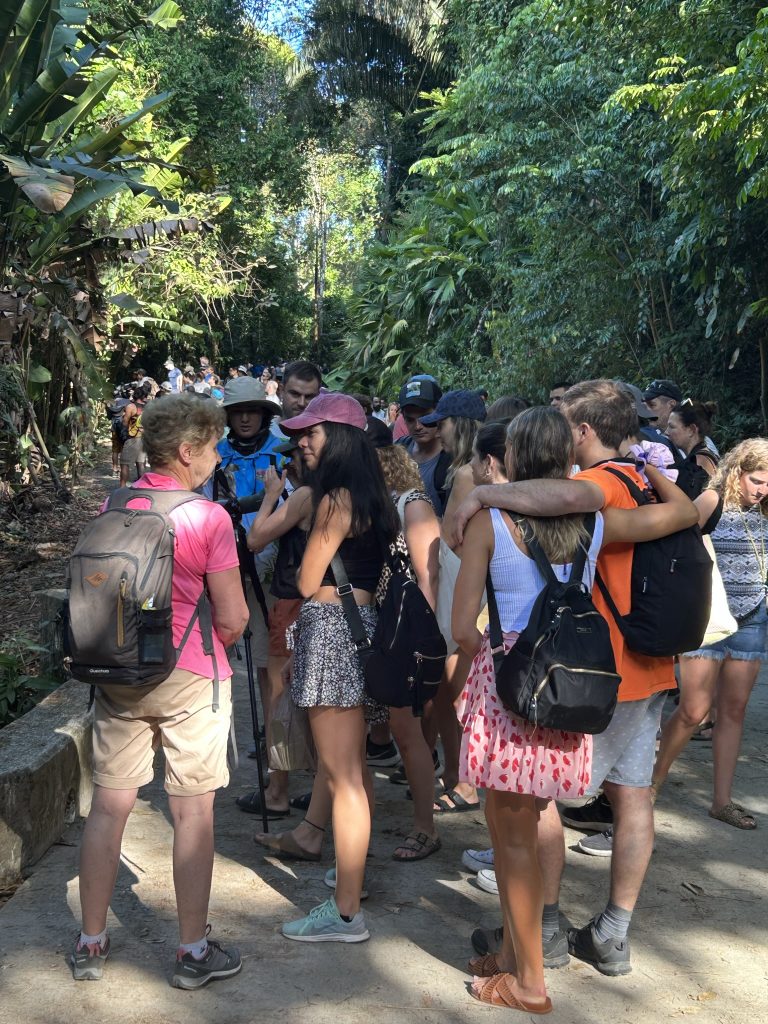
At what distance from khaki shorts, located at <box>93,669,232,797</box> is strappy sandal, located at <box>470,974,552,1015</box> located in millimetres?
1063

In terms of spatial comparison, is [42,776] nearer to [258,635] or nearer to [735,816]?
[258,635]

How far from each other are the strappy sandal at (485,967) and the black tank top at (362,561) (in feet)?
4.26

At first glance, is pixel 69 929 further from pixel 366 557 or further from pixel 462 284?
pixel 462 284

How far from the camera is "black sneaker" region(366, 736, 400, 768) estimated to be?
226 inches

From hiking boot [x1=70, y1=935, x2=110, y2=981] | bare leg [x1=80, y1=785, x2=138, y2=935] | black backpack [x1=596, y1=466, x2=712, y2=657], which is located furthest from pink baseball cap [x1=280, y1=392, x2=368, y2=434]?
Result: hiking boot [x1=70, y1=935, x2=110, y2=981]

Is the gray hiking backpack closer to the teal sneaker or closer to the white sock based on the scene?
the white sock

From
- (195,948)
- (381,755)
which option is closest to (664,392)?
(381,755)

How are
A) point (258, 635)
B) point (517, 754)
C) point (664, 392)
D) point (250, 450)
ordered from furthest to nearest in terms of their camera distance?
point (664, 392) → point (250, 450) → point (258, 635) → point (517, 754)

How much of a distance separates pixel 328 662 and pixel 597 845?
1.71 metres

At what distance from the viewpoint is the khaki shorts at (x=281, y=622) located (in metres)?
4.73

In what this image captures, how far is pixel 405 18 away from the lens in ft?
104

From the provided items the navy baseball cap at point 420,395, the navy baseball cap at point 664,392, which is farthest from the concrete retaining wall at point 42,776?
the navy baseball cap at point 664,392

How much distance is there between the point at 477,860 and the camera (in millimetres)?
4332

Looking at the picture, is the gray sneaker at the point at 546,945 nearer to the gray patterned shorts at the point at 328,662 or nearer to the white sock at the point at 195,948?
the gray patterned shorts at the point at 328,662
